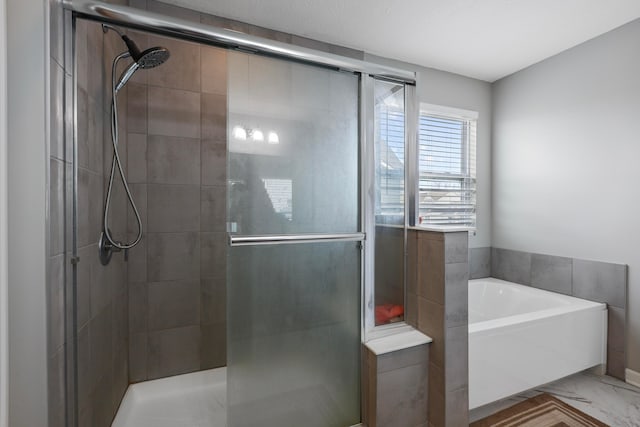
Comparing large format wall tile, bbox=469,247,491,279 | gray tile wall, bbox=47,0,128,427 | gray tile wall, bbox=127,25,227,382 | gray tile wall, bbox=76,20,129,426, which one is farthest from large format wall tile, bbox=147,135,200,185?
large format wall tile, bbox=469,247,491,279

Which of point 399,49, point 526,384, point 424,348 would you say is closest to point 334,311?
point 424,348

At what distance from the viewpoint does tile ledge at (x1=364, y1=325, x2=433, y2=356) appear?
4.75 ft

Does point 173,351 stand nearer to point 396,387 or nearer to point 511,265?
point 396,387

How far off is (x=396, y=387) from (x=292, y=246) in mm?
881

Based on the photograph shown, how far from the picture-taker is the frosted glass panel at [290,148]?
1.25m

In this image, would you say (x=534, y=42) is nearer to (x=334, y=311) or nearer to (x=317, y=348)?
(x=334, y=311)

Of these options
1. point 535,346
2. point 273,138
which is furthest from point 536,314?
point 273,138

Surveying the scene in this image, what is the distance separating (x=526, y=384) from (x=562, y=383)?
1.69 feet

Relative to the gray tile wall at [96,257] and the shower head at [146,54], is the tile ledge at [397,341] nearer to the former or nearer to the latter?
the gray tile wall at [96,257]

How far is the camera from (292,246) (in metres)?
1.36

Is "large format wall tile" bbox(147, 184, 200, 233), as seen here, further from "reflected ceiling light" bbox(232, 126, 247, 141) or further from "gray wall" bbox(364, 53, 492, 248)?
"gray wall" bbox(364, 53, 492, 248)

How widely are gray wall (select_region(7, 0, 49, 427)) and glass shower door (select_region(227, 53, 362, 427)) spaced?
0.58 metres

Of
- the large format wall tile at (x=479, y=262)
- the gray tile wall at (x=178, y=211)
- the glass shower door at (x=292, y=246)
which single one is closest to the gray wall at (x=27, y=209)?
the glass shower door at (x=292, y=246)

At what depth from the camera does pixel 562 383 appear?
2141mm
